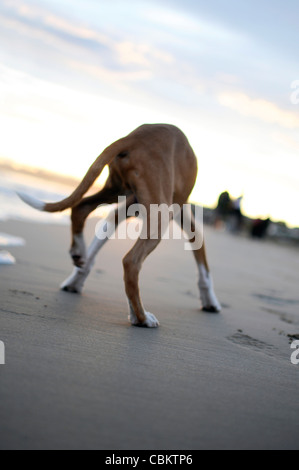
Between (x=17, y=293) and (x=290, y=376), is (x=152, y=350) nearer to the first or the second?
(x=290, y=376)

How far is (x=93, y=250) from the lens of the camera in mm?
4820

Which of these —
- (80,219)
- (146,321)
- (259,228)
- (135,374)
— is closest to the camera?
(135,374)

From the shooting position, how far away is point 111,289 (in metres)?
5.23

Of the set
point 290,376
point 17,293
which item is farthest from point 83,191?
point 290,376

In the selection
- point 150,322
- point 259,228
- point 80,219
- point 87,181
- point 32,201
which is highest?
point 87,181

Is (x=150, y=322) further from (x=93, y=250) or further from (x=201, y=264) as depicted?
(x=201, y=264)

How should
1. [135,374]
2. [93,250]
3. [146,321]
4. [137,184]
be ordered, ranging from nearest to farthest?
[135,374], [146,321], [137,184], [93,250]

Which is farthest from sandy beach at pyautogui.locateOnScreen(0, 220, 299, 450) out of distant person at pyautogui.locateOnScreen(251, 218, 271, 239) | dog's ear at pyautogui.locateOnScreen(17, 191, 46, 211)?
distant person at pyautogui.locateOnScreen(251, 218, 271, 239)

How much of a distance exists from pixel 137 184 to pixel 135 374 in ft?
5.86

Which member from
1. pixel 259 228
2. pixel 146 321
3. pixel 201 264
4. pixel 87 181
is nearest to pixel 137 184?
pixel 87 181

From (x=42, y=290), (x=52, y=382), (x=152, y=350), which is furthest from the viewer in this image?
(x=42, y=290)

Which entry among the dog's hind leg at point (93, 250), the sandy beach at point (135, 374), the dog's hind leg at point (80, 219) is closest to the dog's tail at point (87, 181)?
the dog's hind leg at point (80, 219)

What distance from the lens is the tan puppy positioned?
3.79 meters
